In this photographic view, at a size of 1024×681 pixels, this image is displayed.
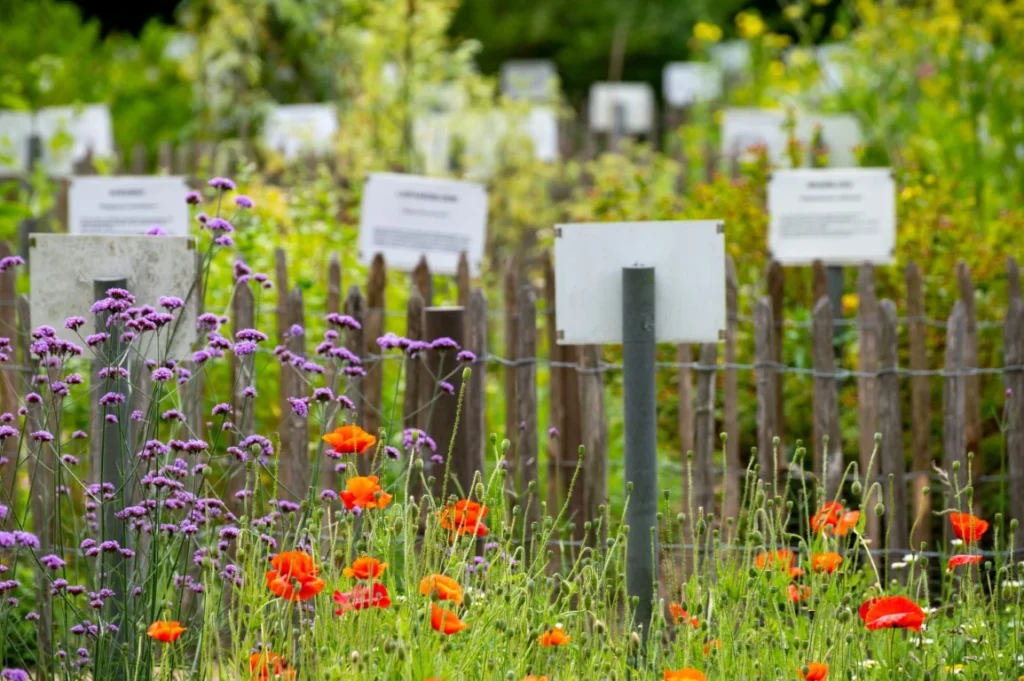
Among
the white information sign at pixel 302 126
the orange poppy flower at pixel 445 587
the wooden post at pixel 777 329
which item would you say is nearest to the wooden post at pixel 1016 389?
the wooden post at pixel 777 329

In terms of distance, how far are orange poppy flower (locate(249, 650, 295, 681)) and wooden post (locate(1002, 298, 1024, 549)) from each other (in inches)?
93.7

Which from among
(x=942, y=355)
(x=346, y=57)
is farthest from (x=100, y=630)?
(x=346, y=57)

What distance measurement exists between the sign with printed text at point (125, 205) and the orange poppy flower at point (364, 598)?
3.51 m

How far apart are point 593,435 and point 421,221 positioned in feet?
5.98

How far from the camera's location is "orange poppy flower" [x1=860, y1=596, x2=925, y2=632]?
2.13 metres

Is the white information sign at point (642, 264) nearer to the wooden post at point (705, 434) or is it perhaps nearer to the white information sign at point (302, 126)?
the wooden post at point (705, 434)

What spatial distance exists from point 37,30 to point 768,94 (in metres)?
8.14

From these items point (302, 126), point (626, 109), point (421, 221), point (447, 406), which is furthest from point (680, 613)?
point (626, 109)

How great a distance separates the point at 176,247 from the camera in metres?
3.15

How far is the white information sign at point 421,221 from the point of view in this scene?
18.1ft

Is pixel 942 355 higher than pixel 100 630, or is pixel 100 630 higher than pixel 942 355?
pixel 942 355

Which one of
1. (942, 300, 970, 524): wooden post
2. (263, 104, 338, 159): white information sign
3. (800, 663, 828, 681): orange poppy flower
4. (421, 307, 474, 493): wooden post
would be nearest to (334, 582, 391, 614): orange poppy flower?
(800, 663, 828, 681): orange poppy flower

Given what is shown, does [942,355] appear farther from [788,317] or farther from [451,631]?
[451,631]

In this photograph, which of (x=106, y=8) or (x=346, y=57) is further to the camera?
(x=106, y=8)
